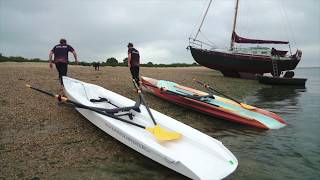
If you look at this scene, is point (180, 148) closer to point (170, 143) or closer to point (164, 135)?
point (170, 143)

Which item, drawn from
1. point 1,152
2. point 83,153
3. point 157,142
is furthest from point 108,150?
point 1,152

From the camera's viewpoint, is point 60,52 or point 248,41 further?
point 248,41

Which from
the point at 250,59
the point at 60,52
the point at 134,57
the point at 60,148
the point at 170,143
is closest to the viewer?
the point at 170,143

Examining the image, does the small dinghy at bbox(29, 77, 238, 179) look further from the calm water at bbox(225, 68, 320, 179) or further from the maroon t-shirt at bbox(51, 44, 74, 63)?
the maroon t-shirt at bbox(51, 44, 74, 63)

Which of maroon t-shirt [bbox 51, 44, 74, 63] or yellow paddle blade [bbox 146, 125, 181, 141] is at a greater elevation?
maroon t-shirt [bbox 51, 44, 74, 63]

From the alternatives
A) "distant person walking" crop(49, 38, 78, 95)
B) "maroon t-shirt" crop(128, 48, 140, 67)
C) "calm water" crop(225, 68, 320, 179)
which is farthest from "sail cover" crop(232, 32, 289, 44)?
"distant person walking" crop(49, 38, 78, 95)

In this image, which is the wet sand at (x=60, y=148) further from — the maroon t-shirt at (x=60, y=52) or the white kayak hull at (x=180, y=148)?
the maroon t-shirt at (x=60, y=52)

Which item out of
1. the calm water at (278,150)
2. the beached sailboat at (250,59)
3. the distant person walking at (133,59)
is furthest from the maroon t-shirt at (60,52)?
the beached sailboat at (250,59)

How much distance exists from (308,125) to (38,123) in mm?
8603

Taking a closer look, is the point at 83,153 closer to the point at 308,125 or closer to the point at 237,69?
the point at 308,125

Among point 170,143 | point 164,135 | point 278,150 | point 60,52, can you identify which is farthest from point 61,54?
point 278,150

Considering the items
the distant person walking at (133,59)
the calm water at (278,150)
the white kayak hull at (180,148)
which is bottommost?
the calm water at (278,150)

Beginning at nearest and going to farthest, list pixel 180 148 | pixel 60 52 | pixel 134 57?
pixel 180 148
pixel 60 52
pixel 134 57

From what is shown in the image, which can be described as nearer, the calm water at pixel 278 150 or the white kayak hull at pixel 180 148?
the white kayak hull at pixel 180 148
